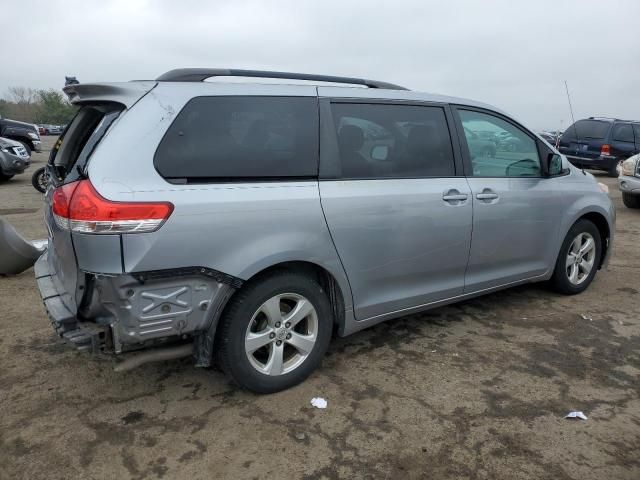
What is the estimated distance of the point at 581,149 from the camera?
15141 mm

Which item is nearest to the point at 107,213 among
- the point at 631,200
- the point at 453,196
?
the point at 453,196

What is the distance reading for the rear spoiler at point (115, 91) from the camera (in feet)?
8.60

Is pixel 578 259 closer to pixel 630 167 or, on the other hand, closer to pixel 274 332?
pixel 274 332

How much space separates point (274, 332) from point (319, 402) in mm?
465

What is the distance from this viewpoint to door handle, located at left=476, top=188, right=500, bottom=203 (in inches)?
144

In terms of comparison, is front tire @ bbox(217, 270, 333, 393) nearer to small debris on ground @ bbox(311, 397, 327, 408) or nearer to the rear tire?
small debris on ground @ bbox(311, 397, 327, 408)

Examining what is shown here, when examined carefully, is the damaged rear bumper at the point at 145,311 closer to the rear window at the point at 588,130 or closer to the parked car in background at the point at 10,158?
the parked car in background at the point at 10,158

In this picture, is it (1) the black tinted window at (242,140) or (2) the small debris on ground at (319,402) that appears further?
(2) the small debris on ground at (319,402)

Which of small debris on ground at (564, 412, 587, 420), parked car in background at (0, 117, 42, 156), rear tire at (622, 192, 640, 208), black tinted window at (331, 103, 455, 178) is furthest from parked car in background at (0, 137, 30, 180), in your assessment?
small debris on ground at (564, 412, 587, 420)

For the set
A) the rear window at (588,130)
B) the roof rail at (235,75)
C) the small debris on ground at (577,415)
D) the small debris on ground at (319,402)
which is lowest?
the small debris on ground at (577,415)

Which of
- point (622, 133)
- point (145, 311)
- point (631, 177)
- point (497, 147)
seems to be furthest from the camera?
point (622, 133)

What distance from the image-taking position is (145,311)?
247 centimetres

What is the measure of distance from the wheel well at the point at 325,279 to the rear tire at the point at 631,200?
27.8ft

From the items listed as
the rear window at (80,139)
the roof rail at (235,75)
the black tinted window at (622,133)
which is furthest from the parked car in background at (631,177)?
the rear window at (80,139)
